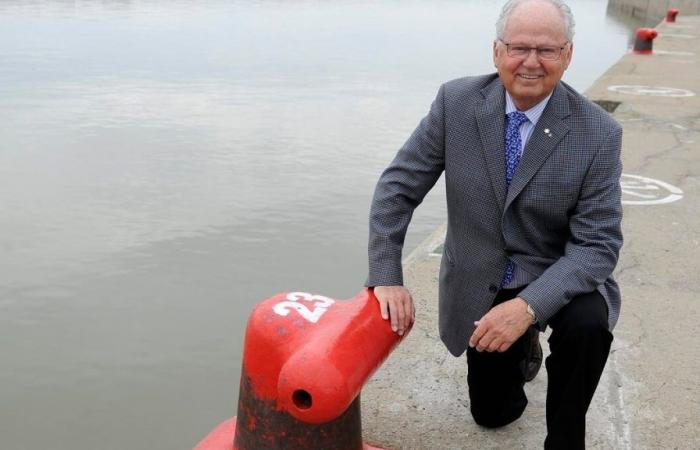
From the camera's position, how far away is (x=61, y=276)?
5375 mm

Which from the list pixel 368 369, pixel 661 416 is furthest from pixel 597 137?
pixel 661 416

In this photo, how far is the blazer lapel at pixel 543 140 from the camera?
7.90ft

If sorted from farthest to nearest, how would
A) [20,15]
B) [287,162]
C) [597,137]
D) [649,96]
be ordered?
[20,15], [649,96], [287,162], [597,137]

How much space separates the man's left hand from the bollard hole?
503mm

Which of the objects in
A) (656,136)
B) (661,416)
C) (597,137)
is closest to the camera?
(597,137)

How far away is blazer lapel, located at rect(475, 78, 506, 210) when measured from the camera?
2465mm

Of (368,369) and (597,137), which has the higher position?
(597,137)

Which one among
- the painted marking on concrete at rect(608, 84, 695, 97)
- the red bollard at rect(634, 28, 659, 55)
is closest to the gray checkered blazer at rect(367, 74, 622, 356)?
the painted marking on concrete at rect(608, 84, 695, 97)

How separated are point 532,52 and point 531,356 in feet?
3.71

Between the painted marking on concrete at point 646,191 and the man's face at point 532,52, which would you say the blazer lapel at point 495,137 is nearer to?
the man's face at point 532,52

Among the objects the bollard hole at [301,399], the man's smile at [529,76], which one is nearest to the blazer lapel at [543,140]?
the man's smile at [529,76]

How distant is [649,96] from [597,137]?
7.56 m

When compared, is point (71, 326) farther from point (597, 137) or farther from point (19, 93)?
point (19, 93)

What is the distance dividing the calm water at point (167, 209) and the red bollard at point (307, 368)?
1525mm
